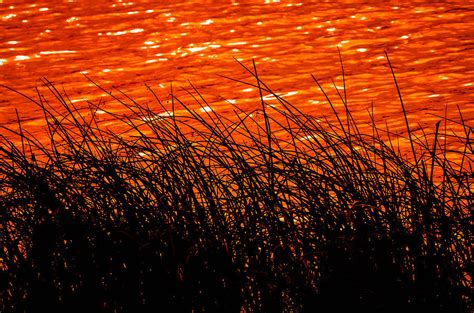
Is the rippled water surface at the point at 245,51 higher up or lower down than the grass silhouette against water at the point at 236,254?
lower down

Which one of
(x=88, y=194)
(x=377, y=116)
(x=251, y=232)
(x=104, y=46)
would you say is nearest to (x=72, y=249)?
(x=88, y=194)

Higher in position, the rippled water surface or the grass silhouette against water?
the grass silhouette against water

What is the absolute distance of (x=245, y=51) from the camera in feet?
22.3

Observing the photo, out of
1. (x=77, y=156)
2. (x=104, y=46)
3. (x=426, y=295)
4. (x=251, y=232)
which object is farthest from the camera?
(x=104, y=46)

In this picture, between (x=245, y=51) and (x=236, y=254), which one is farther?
(x=245, y=51)

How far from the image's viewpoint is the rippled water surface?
5.78m

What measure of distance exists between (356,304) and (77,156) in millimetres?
807

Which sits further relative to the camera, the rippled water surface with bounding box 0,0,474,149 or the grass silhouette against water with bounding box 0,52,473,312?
the rippled water surface with bounding box 0,0,474,149

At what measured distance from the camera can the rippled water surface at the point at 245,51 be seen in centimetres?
578

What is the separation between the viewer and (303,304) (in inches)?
86.0

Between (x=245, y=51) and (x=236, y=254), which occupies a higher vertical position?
(x=236, y=254)

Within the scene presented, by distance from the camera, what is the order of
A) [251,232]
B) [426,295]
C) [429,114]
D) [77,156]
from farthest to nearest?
[429,114] < [77,156] < [251,232] < [426,295]

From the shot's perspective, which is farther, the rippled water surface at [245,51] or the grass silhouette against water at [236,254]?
the rippled water surface at [245,51]

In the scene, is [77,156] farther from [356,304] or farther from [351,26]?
[351,26]
